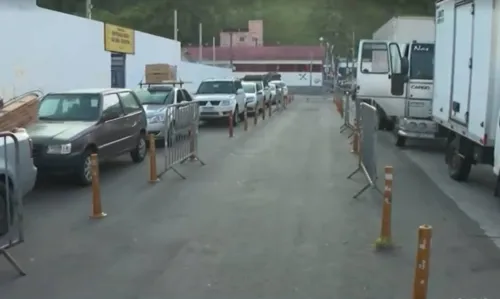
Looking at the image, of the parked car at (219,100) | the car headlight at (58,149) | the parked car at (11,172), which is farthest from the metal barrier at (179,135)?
the parked car at (219,100)

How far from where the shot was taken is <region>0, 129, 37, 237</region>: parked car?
6.89 metres

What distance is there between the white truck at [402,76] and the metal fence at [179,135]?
19.0 feet

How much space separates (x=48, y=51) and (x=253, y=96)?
11.2 metres

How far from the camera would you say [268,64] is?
85188mm

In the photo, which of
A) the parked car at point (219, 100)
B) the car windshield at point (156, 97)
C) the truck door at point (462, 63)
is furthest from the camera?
the parked car at point (219, 100)

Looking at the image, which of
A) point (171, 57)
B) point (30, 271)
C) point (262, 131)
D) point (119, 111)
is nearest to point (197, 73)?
point (171, 57)

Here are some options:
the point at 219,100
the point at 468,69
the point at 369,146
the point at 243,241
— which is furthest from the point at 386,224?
the point at 219,100

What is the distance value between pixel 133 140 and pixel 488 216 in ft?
24.0

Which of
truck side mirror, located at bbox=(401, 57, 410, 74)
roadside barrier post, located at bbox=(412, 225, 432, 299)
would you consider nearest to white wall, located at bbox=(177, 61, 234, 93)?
truck side mirror, located at bbox=(401, 57, 410, 74)

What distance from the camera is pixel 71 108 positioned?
11.9m

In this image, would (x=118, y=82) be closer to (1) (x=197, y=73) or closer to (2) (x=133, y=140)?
(2) (x=133, y=140)

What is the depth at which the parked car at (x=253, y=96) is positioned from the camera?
1116 inches

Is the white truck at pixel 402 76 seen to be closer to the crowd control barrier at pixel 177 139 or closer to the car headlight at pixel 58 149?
the crowd control barrier at pixel 177 139

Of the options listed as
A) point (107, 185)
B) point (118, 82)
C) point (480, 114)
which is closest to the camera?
point (480, 114)
